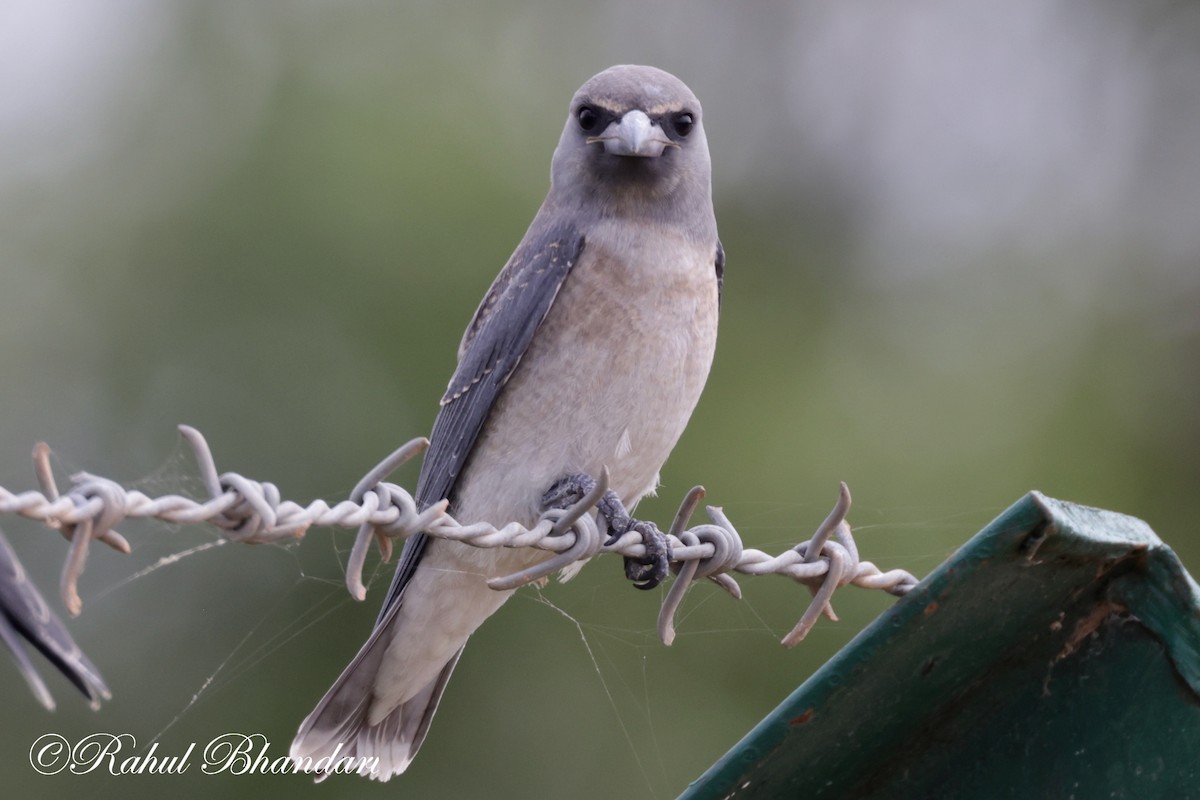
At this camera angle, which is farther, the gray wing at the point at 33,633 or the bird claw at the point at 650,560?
the bird claw at the point at 650,560

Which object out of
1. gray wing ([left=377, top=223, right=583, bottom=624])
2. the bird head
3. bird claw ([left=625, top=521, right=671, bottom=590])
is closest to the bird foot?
bird claw ([left=625, top=521, right=671, bottom=590])

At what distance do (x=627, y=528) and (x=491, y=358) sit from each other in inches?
27.5

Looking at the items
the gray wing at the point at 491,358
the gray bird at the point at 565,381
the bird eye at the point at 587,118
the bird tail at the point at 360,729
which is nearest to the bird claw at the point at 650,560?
the gray bird at the point at 565,381

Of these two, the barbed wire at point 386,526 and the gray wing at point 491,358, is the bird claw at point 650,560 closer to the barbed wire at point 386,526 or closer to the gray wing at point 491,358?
the barbed wire at point 386,526

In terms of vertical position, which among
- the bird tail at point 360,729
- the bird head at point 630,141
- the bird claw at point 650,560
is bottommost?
the bird tail at point 360,729

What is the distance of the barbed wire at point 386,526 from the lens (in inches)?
68.7

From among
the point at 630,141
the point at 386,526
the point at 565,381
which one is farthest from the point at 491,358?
the point at 386,526

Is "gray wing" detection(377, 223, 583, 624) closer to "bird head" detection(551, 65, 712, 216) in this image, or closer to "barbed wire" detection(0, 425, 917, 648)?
"bird head" detection(551, 65, 712, 216)

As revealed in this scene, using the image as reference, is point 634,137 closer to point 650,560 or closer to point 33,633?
point 650,560

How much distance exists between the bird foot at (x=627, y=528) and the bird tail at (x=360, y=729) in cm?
60

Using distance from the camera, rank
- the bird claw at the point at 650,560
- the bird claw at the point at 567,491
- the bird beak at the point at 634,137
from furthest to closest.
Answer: the bird beak at the point at 634,137 → the bird claw at the point at 567,491 → the bird claw at the point at 650,560

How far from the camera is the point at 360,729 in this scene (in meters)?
3.81

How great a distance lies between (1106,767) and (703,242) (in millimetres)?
1871

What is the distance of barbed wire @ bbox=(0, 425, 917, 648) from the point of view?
68.7 inches
